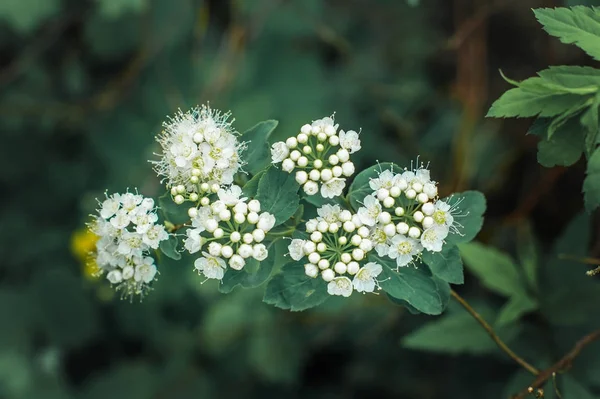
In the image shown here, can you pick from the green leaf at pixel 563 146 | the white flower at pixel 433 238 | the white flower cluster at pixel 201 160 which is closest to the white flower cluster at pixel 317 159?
the white flower cluster at pixel 201 160

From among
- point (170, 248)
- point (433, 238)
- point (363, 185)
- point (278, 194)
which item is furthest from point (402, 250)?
point (170, 248)

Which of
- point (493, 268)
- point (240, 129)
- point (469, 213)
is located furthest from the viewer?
point (240, 129)

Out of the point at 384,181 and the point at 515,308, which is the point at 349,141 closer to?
the point at 384,181

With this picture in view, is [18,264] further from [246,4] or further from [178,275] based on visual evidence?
[246,4]

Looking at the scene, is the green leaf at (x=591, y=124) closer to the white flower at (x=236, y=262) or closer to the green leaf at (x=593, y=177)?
the green leaf at (x=593, y=177)

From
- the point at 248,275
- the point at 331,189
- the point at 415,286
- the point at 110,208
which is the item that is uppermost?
the point at 110,208

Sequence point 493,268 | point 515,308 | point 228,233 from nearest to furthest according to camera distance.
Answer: point 228,233 < point 515,308 < point 493,268
